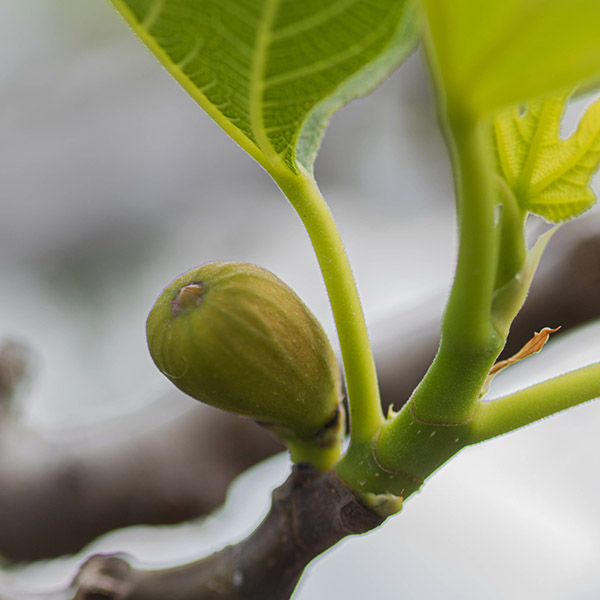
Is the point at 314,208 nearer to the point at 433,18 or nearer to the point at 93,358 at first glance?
the point at 433,18

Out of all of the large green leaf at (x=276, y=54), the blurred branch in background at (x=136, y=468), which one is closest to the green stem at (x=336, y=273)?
the large green leaf at (x=276, y=54)

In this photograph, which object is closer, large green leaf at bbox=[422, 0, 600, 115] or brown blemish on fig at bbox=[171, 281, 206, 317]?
large green leaf at bbox=[422, 0, 600, 115]

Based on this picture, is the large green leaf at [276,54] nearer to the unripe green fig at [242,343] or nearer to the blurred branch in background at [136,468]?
the unripe green fig at [242,343]

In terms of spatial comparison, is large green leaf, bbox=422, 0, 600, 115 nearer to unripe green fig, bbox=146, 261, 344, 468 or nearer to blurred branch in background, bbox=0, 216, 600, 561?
unripe green fig, bbox=146, 261, 344, 468

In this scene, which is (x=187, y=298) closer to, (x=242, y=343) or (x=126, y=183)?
(x=242, y=343)

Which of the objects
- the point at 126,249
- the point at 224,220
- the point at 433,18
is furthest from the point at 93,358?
the point at 433,18

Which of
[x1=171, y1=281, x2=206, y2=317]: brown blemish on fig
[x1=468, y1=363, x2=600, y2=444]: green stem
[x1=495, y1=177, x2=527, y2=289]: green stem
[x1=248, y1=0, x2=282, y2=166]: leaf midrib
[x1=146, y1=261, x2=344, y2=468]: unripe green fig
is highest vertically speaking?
[x1=248, y1=0, x2=282, y2=166]: leaf midrib

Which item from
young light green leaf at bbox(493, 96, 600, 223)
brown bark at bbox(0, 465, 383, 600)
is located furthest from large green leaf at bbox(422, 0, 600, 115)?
brown bark at bbox(0, 465, 383, 600)

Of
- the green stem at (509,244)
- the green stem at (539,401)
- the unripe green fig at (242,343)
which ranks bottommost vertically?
the green stem at (539,401)
